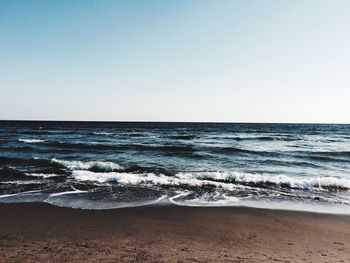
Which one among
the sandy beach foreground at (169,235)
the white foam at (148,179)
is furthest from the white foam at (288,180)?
the sandy beach foreground at (169,235)

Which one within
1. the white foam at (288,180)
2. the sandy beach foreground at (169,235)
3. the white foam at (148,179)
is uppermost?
the sandy beach foreground at (169,235)

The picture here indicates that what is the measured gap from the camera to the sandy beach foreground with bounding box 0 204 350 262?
5.32m

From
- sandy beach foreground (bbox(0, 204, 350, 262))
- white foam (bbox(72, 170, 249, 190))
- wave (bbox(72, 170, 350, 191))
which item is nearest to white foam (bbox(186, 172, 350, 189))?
wave (bbox(72, 170, 350, 191))

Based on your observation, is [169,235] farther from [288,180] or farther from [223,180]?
[288,180]

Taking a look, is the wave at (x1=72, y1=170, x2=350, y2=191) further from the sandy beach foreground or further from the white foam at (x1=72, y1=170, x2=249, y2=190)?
the sandy beach foreground

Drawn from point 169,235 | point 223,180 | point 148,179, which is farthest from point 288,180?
point 169,235

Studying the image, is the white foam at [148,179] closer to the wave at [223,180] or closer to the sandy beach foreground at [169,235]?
the wave at [223,180]

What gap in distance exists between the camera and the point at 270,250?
5863 mm

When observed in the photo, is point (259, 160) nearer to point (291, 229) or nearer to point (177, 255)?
→ point (291, 229)

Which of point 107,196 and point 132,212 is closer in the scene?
point 132,212

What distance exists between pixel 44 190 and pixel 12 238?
548 centimetres

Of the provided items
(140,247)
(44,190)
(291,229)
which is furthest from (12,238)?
(291,229)

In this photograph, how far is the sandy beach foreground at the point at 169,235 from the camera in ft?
17.4

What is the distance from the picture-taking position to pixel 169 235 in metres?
6.77
